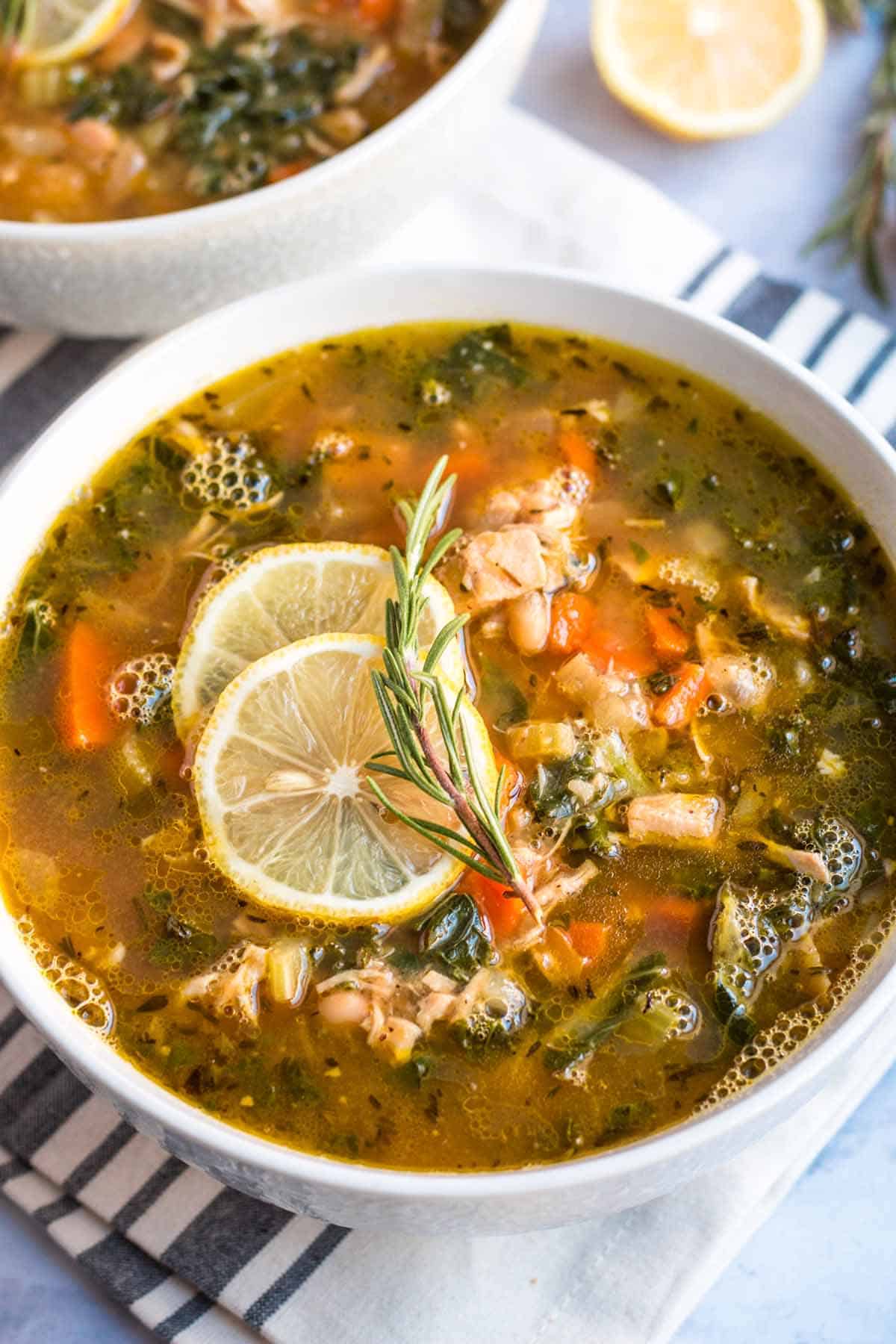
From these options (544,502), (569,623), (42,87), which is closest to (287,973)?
(569,623)

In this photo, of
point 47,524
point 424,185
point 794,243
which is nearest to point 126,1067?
point 47,524

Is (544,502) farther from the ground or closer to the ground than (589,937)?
farther from the ground

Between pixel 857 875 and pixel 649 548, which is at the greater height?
pixel 649 548

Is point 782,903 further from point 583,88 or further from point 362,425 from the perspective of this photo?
point 583,88

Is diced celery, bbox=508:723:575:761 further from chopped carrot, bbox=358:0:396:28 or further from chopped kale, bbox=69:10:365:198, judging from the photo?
chopped carrot, bbox=358:0:396:28

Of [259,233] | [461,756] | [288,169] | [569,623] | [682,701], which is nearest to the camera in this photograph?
[461,756]

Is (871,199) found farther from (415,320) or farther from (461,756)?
(461,756)
